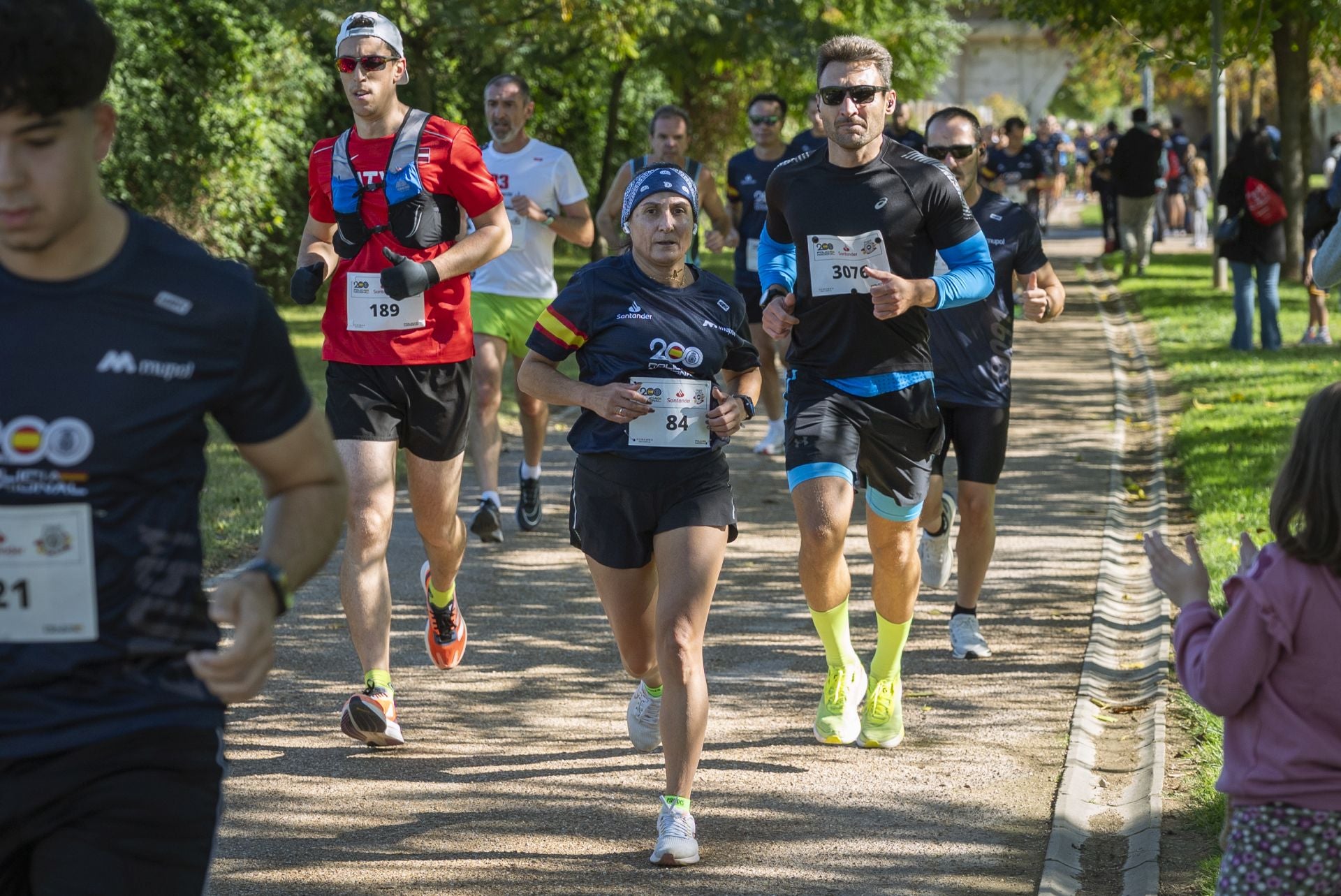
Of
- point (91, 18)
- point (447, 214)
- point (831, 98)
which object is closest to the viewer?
point (91, 18)

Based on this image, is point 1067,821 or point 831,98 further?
point 831,98

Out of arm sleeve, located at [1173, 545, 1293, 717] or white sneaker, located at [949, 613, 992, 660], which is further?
white sneaker, located at [949, 613, 992, 660]

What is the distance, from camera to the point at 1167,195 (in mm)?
32281

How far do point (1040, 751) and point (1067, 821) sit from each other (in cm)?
73

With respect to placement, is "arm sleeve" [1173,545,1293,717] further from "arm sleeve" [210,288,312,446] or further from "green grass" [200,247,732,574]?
"green grass" [200,247,732,574]

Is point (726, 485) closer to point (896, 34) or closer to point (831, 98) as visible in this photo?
point (831, 98)

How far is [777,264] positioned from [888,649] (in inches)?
55.2

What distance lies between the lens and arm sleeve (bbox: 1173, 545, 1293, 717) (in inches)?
120

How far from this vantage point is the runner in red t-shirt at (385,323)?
230 inches

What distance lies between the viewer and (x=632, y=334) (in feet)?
16.9

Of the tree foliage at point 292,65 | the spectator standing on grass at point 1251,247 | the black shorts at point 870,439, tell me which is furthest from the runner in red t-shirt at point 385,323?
the spectator standing on grass at point 1251,247

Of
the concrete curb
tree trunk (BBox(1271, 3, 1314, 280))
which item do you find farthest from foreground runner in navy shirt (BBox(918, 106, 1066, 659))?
tree trunk (BBox(1271, 3, 1314, 280))

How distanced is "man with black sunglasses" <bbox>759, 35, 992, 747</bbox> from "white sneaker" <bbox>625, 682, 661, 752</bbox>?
24.5 inches

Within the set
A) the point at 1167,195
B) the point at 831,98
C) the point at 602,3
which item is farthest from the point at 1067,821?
the point at 1167,195
